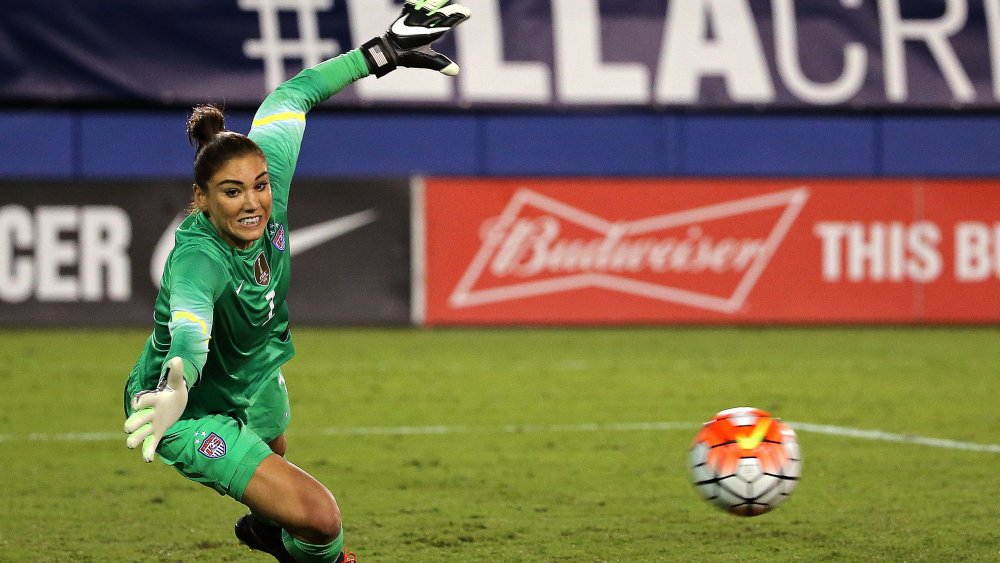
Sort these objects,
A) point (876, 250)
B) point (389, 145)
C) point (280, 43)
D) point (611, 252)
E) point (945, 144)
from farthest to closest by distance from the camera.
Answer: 1. point (945, 144)
2. point (389, 145)
3. point (280, 43)
4. point (876, 250)
5. point (611, 252)

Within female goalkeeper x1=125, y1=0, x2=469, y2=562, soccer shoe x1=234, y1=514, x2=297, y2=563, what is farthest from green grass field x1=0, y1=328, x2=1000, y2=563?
female goalkeeper x1=125, y1=0, x2=469, y2=562

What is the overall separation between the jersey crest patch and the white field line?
4.31 metres

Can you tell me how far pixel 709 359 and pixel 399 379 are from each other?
9.53 feet

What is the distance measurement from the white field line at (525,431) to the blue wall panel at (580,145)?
10.3 metres

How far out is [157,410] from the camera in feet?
14.1

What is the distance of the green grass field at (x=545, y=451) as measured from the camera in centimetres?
621

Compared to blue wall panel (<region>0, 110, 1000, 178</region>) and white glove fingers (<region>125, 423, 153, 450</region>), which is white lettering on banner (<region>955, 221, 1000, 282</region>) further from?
white glove fingers (<region>125, 423, 153, 450</region>)

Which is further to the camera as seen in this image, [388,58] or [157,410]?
[388,58]

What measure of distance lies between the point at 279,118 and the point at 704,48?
13210 millimetres

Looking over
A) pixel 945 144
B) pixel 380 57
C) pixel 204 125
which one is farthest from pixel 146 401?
pixel 945 144

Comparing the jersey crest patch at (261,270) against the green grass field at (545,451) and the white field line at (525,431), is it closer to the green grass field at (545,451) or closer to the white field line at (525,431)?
the green grass field at (545,451)

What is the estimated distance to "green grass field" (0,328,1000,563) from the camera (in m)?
6.21

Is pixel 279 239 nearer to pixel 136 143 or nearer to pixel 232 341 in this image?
pixel 232 341

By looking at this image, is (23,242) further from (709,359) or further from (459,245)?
(709,359)
